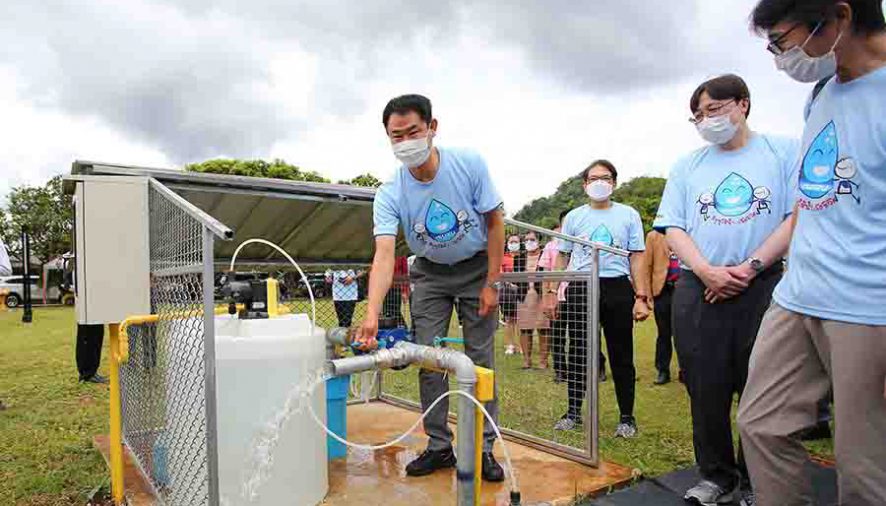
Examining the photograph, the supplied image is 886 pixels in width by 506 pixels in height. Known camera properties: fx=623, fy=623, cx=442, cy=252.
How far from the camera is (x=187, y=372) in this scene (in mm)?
2471

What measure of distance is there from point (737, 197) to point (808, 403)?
1.14 meters

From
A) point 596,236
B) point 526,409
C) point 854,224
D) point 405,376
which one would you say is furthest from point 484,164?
point 405,376

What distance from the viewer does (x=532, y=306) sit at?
4.17 m

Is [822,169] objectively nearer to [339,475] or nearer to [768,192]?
[768,192]

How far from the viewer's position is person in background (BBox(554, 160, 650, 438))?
12.4 feet

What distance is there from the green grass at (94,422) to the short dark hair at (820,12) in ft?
8.01

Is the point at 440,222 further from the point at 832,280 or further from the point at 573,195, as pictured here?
the point at 573,195

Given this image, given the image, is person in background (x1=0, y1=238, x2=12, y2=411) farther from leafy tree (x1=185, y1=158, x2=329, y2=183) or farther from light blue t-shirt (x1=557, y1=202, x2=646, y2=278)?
leafy tree (x1=185, y1=158, x2=329, y2=183)

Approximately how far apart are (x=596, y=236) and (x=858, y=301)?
2728 millimetres

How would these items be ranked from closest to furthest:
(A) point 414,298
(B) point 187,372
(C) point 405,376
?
(B) point 187,372
(A) point 414,298
(C) point 405,376

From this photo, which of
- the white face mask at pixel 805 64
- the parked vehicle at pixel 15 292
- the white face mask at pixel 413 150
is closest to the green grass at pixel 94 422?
the white face mask at pixel 413 150

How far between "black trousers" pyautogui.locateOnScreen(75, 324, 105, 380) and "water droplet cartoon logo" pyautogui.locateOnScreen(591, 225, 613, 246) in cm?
487

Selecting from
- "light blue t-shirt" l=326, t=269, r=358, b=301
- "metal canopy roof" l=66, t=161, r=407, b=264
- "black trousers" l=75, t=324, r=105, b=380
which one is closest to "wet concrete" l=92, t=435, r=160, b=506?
"metal canopy roof" l=66, t=161, r=407, b=264

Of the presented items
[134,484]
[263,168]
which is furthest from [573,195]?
[134,484]
